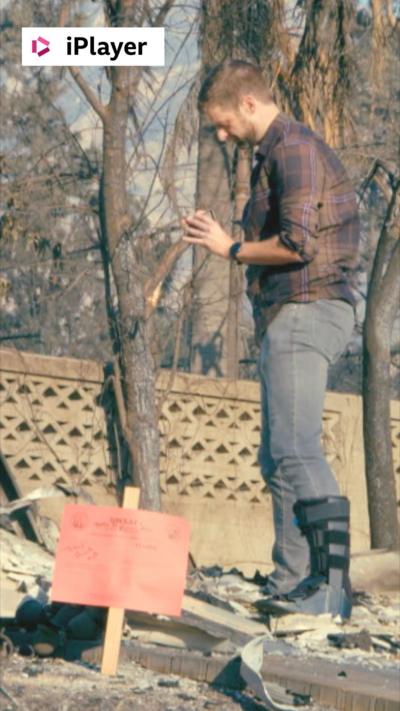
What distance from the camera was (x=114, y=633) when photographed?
4066mm

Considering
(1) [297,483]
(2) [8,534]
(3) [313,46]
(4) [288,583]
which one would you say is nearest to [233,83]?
(1) [297,483]

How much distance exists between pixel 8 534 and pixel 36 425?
692 cm

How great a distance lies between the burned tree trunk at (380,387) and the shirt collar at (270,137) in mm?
7324

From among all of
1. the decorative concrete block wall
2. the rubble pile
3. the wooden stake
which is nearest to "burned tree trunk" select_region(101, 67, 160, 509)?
the decorative concrete block wall

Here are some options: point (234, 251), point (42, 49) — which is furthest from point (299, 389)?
point (42, 49)

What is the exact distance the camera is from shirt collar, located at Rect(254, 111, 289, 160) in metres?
5.20

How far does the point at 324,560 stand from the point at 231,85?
162 centimetres

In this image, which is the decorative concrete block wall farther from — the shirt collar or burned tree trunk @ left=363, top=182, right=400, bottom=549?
the shirt collar

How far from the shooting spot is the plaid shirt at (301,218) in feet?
16.5

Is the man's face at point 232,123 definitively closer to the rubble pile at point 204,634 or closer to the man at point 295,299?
the man at point 295,299

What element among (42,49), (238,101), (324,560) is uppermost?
(42,49)

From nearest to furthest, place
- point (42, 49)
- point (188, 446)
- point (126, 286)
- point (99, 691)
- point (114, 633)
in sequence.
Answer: point (99, 691)
point (114, 633)
point (126, 286)
point (42, 49)
point (188, 446)

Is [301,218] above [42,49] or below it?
below

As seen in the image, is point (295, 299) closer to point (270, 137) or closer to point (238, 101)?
point (270, 137)
